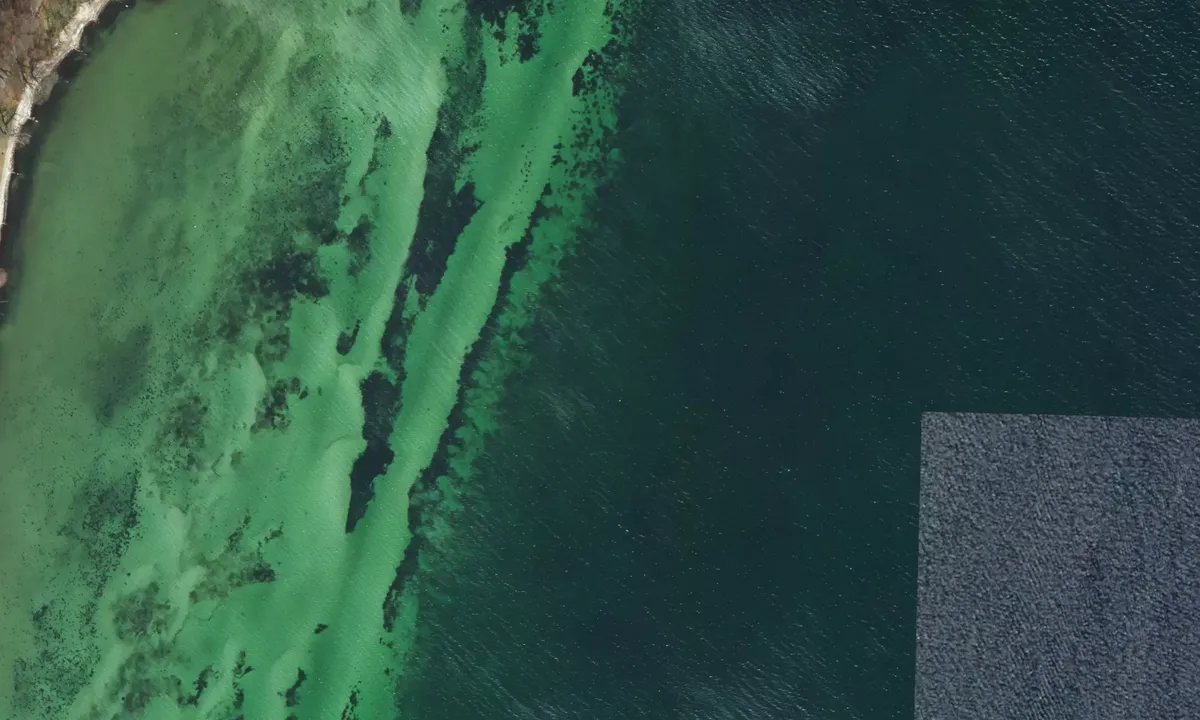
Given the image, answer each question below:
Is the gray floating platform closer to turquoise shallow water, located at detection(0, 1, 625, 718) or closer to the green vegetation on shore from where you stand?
turquoise shallow water, located at detection(0, 1, 625, 718)

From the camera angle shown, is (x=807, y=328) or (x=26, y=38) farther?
(x=26, y=38)

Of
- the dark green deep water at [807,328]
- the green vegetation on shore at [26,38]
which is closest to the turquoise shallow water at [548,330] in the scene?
the dark green deep water at [807,328]

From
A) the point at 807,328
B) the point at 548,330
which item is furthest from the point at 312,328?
the point at 807,328

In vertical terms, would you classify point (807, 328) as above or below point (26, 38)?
below

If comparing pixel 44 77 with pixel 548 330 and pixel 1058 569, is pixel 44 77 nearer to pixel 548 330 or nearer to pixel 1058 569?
pixel 548 330

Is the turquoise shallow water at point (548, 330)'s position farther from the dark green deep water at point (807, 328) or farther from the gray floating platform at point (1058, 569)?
the gray floating platform at point (1058, 569)

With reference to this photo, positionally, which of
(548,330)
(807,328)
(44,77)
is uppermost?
(44,77)
